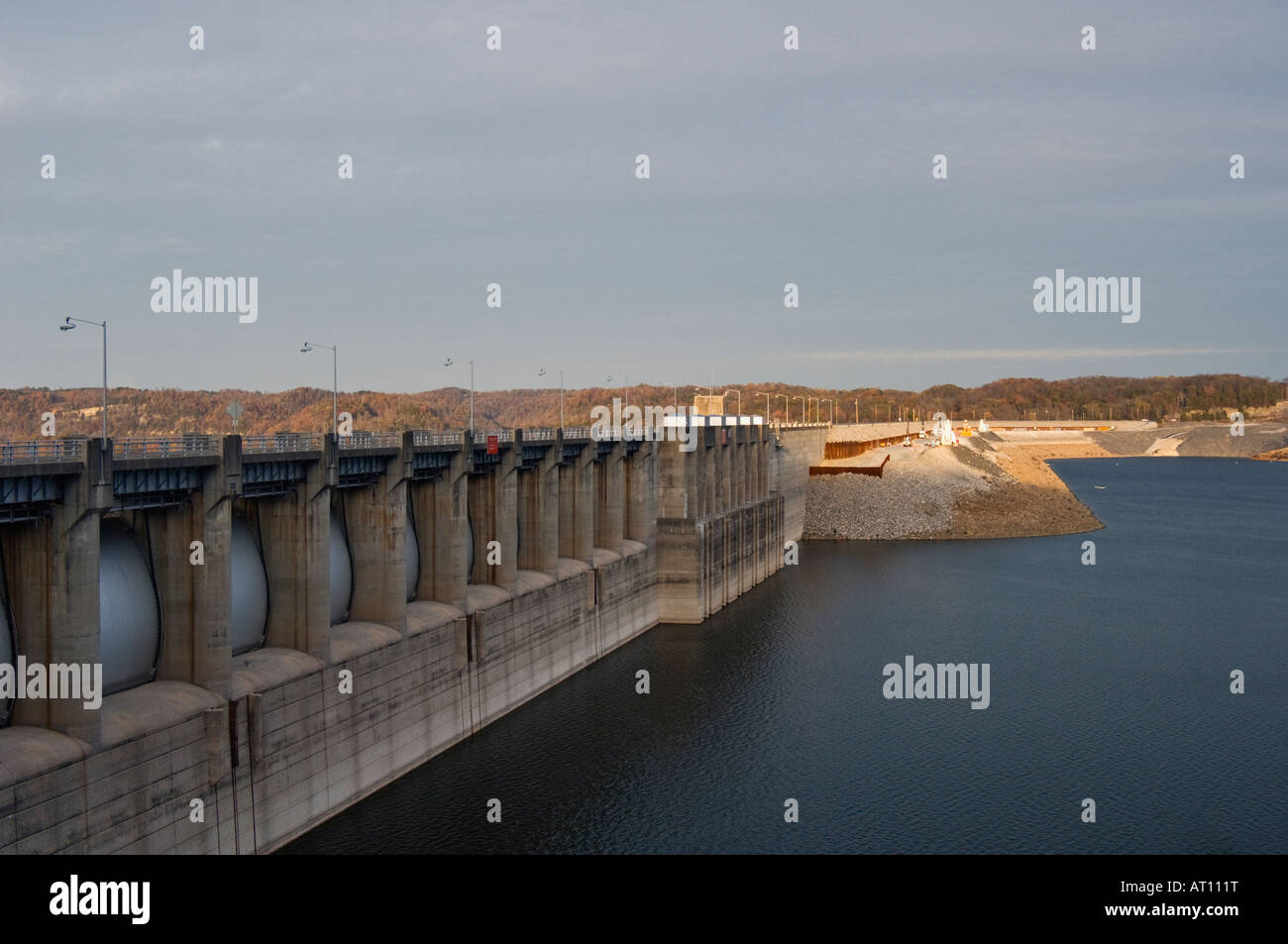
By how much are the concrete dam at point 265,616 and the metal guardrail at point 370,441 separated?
145 mm

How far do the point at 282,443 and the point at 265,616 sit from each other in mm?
5462

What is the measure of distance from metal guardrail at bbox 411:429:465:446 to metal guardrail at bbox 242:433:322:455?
23.3 ft

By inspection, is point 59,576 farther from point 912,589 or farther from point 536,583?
point 912,589

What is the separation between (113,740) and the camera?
25.6m

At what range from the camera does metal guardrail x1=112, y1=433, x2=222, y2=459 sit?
92.3 ft

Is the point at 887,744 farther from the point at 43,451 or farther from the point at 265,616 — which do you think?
the point at 43,451

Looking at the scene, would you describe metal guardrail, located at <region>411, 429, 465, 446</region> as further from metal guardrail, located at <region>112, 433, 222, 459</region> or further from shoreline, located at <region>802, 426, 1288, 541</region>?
shoreline, located at <region>802, 426, 1288, 541</region>

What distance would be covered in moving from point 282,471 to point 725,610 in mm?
44950

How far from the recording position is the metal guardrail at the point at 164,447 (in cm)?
2812

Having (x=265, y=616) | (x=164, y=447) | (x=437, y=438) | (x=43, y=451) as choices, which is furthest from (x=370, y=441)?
(x=43, y=451)

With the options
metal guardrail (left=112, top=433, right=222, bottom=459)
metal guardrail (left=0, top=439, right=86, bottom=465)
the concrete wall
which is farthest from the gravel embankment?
metal guardrail (left=0, top=439, right=86, bottom=465)

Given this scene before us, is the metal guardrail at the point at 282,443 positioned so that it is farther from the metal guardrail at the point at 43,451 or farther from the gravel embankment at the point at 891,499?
the gravel embankment at the point at 891,499
